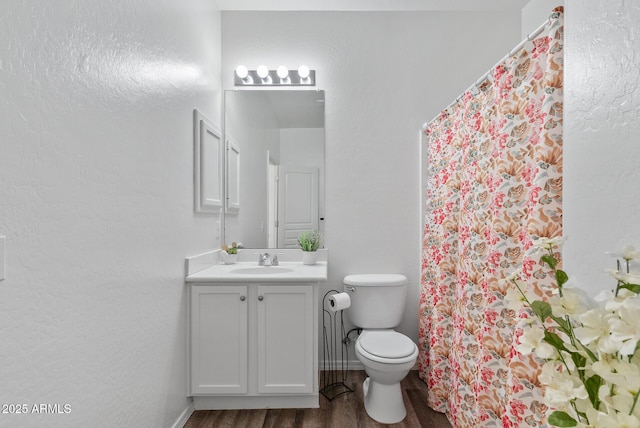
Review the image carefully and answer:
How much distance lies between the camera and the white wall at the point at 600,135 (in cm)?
69

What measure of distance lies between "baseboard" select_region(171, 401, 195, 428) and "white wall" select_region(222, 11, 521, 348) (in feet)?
3.86

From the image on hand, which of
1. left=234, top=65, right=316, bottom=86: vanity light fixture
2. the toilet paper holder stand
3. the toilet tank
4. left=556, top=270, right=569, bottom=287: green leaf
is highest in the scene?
left=234, top=65, right=316, bottom=86: vanity light fixture

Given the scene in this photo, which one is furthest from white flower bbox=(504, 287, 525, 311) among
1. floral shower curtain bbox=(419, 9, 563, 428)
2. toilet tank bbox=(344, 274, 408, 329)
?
toilet tank bbox=(344, 274, 408, 329)

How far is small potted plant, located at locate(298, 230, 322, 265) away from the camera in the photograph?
2408mm

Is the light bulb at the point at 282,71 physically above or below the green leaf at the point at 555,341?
above

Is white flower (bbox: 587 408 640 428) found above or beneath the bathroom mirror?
beneath

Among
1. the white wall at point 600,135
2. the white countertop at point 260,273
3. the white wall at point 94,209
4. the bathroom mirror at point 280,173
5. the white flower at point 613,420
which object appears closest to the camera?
the white flower at point 613,420

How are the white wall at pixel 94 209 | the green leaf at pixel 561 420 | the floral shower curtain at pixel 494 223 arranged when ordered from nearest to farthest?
the green leaf at pixel 561 420, the white wall at pixel 94 209, the floral shower curtain at pixel 494 223

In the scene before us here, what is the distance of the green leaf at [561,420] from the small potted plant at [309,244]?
1870mm

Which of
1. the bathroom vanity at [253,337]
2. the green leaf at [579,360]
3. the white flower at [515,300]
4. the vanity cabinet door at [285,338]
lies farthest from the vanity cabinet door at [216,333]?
the green leaf at [579,360]

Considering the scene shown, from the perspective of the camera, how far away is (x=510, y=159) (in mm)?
1335

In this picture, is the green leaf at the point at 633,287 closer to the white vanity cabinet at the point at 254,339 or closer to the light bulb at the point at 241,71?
the white vanity cabinet at the point at 254,339

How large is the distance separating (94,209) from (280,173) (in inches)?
60.6

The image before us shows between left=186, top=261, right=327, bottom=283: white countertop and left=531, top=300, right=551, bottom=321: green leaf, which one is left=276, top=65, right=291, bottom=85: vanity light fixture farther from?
left=531, top=300, right=551, bottom=321: green leaf
